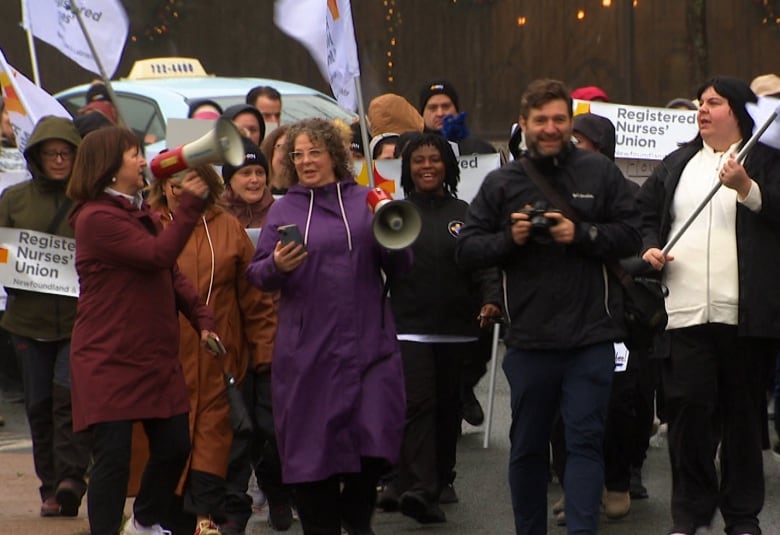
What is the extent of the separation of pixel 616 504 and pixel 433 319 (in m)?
1.22

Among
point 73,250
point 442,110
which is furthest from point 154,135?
point 73,250

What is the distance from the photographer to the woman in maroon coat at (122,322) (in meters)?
7.06

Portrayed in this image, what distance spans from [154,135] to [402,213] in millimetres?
7275

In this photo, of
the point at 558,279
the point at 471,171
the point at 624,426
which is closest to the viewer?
the point at 558,279

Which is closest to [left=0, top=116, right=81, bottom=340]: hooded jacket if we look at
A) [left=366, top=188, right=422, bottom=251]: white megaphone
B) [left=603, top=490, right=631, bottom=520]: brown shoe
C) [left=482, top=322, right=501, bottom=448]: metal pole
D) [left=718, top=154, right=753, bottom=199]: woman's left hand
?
[left=366, top=188, right=422, bottom=251]: white megaphone

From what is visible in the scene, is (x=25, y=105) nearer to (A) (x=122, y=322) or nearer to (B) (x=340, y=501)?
(A) (x=122, y=322)

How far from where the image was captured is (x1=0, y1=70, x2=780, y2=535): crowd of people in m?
7.08

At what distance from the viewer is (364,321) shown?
23.7 feet

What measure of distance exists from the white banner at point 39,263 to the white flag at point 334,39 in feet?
7.32

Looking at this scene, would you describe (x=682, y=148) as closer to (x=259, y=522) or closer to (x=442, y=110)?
(x=259, y=522)

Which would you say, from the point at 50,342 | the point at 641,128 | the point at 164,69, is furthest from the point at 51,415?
the point at 164,69

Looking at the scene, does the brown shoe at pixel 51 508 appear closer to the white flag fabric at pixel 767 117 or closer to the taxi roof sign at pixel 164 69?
the white flag fabric at pixel 767 117

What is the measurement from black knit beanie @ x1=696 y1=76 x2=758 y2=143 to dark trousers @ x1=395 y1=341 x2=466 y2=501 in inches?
72.1

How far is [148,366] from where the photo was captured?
712cm
